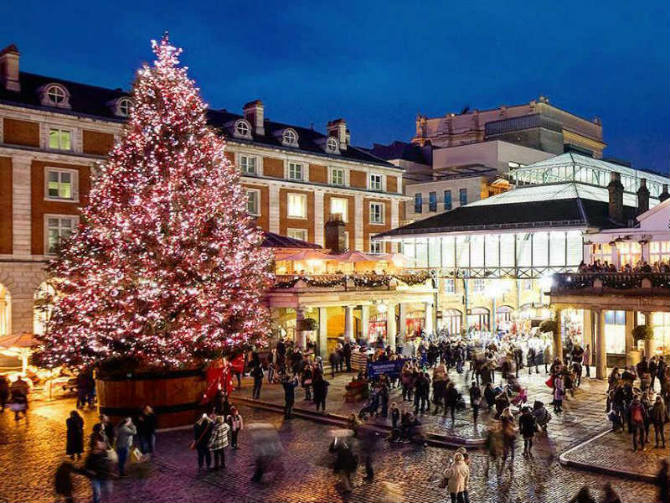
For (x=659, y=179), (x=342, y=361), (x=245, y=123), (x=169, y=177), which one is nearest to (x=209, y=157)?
(x=169, y=177)

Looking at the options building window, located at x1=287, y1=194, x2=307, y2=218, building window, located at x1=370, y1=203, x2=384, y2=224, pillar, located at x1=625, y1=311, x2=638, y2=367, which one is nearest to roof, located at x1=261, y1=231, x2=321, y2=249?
building window, located at x1=287, y1=194, x2=307, y2=218

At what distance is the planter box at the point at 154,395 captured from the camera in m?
20.8

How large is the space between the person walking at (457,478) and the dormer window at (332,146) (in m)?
42.3

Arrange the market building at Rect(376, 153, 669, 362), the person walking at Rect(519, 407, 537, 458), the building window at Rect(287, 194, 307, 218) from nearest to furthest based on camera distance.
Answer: the person walking at Rect(519, 407, 537, 458)
the market building at Rect(376, 153, 669, 362)
the building window at Rect(287, 194, 307, 218)

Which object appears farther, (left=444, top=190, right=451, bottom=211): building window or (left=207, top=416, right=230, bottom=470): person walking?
(left=444, top=190, right=451, bottom=211): building window

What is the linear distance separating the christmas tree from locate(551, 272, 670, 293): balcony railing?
15703 mm

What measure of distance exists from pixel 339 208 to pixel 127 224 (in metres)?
33.5

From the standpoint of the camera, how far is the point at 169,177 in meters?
20.9

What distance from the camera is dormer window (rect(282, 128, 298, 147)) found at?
5091 centimetres

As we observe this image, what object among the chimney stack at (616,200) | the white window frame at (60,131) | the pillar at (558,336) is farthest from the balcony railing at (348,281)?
the white window frame at (60,131)

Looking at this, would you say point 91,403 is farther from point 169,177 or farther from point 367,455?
point 367,455

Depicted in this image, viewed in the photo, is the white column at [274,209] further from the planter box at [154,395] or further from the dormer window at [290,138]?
the planter box at [154,395]

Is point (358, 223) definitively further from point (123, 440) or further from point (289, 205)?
point (123, 440)

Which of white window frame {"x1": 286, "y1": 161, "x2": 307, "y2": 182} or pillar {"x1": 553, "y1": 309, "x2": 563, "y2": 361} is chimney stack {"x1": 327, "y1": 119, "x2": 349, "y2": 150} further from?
pillar {"x1": 553, "y1": 309, "x2": 563, "y2": 361}
